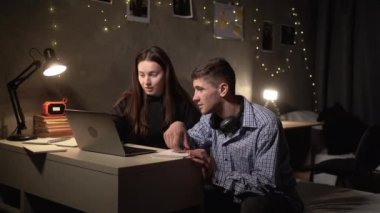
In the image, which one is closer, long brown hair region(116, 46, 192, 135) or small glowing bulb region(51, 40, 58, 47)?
long brown hair region(116, 46, 192, 135)

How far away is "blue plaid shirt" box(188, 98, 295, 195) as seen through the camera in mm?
1822

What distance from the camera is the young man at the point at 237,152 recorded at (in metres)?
1.82

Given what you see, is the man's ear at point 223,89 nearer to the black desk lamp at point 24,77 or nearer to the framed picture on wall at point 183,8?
the black desk lamp at point 24,77

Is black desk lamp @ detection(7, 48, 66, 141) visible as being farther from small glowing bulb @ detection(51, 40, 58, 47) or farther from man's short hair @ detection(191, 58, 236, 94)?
man's short hair @ detection(191, 58, 236, 94)

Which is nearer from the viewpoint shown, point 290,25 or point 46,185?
point 46,185

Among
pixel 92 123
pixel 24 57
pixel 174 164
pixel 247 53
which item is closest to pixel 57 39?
pixel 24 57

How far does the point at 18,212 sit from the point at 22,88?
0.74 meters

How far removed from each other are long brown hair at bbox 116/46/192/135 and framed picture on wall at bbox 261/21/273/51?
2.08m

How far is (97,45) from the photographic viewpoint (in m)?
2.91

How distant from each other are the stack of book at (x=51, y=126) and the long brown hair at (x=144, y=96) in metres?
0.36

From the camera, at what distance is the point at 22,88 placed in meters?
2.53

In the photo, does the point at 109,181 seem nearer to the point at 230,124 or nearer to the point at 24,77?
the point at 230,124

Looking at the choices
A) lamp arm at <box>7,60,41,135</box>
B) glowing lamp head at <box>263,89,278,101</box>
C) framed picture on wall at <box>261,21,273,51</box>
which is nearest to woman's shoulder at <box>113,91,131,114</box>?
lamp arm at <box>7,60,41,135</box>

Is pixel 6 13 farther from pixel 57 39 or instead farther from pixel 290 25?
pixel 290 25
